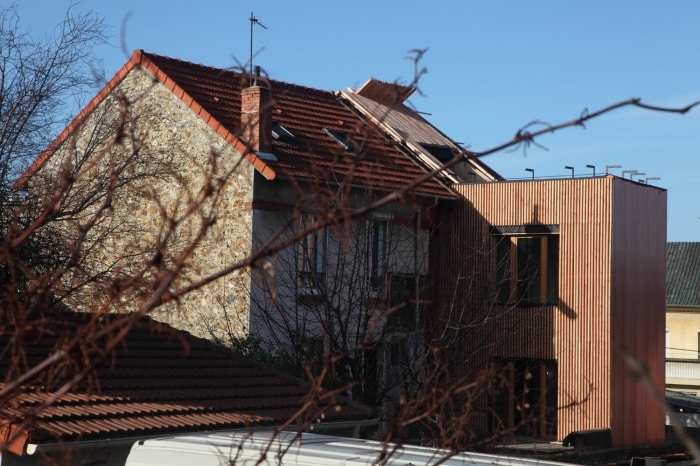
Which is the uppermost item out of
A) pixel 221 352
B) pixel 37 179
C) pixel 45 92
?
pixel 45 92

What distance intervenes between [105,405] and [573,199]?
15498mm

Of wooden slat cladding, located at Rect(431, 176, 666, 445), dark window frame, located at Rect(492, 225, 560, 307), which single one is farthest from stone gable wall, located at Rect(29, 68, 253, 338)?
dark window frame, located at Rect(492, 225, 560, 307)

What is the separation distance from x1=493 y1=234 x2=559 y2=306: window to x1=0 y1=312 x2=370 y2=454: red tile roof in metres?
10.6

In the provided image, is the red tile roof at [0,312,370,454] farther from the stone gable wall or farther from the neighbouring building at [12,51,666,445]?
the stone gable wall

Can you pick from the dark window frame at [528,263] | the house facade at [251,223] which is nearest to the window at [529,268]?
the dark window frame at [528,263]

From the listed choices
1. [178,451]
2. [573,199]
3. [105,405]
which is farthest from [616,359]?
[178,451]

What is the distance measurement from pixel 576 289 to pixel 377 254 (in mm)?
5049

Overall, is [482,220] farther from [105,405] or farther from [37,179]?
[105,405]

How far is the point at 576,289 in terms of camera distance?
2448cm

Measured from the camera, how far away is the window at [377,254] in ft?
67.1

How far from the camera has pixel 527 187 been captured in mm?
25219

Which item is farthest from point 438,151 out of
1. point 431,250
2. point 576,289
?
point 576,289

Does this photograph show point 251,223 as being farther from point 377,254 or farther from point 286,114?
point 286,114

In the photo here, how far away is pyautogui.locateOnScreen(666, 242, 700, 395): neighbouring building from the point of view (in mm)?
51344
